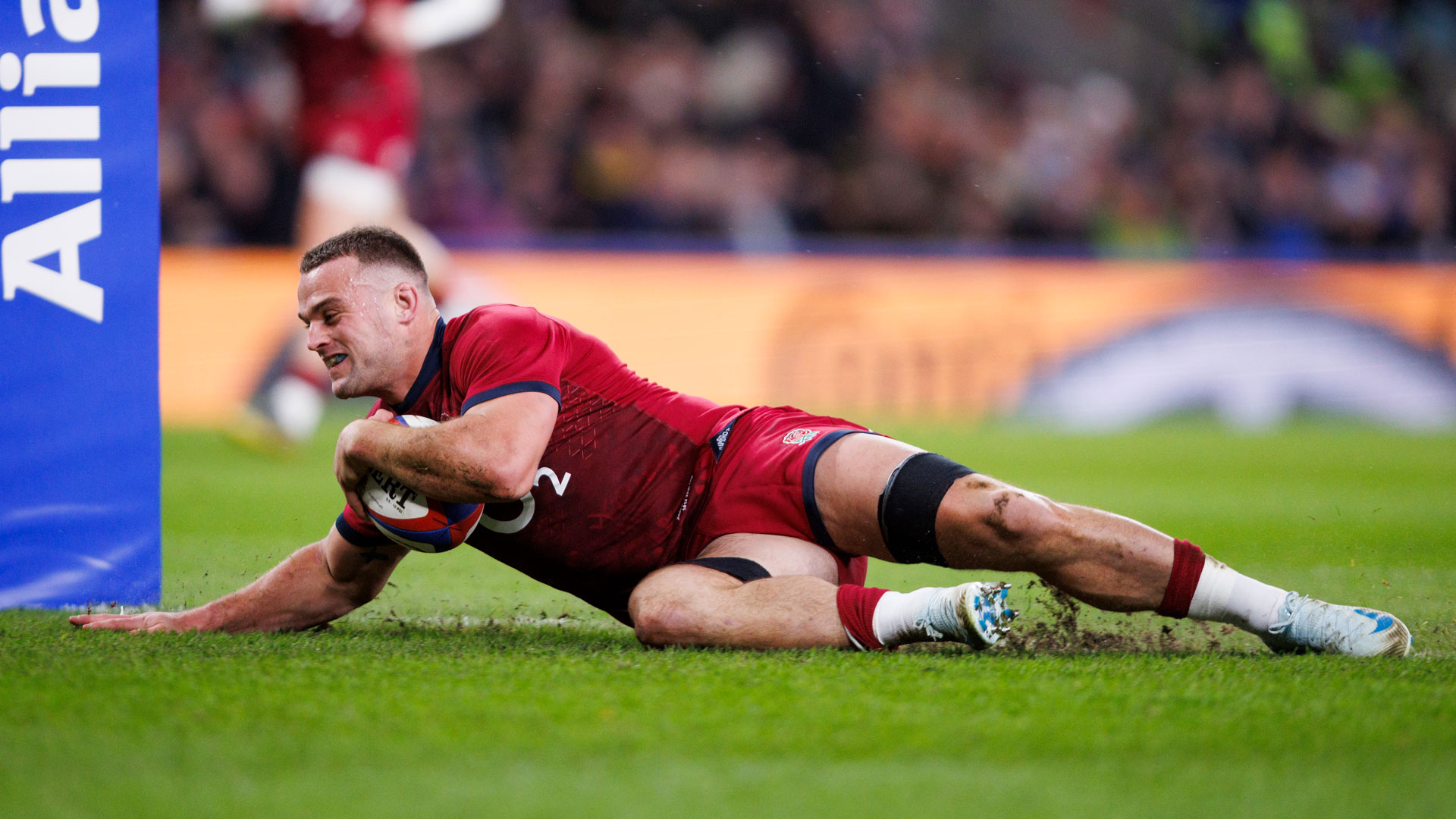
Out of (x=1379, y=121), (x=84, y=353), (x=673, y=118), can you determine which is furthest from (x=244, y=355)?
(x=1379, y=121)

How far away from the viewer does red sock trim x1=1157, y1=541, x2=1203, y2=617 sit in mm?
3285

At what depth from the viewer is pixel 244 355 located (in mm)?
10477

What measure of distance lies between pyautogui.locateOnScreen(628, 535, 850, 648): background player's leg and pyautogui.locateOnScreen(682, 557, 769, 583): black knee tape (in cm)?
2

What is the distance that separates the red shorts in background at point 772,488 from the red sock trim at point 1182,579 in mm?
810

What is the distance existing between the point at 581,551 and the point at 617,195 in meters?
9.07

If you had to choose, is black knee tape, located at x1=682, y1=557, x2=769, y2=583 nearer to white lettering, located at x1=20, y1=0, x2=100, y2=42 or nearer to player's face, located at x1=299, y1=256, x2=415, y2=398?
player's face, located at x1=299, y1=256, x2=415, y2=398

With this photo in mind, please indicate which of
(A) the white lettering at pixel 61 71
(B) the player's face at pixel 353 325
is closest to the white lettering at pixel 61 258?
(A) the white lettering at pixel 61 71

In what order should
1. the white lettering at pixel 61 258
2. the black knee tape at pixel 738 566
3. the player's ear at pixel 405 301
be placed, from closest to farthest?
the black knee tape at pixel 738 566, the player's ear at pixel 405 301, the white lettering at pixel 61 258

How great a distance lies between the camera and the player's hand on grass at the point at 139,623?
11.6ft

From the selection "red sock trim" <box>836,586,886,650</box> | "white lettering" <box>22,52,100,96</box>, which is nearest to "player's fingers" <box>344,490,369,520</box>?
"red sock trim" <box>836,586,886,650</box>

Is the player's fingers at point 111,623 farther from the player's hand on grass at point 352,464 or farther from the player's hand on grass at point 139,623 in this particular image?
the player's hand on grass at point 352,464

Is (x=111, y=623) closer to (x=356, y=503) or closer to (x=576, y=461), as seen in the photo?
(x=356, y=503)

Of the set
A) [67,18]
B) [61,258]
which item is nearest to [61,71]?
[67,18]

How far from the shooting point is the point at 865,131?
45.2ft
